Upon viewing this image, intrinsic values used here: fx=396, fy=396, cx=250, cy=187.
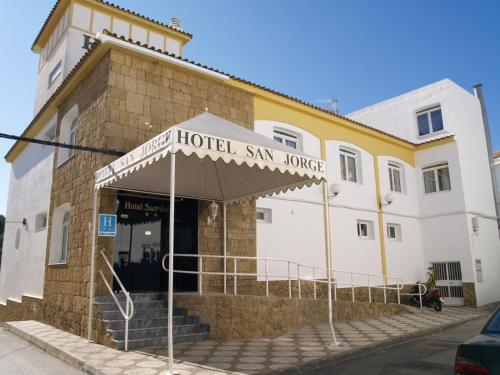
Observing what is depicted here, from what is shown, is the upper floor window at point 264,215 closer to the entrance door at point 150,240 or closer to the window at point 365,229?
the entrance door at point 150,240

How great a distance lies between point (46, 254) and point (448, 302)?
14513 millimetres

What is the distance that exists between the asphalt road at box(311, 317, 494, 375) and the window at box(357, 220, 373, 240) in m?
5.96

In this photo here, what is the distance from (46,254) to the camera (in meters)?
11.1

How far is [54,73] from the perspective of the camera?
539 inches

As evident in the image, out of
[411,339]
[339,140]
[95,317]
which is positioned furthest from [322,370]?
[339,140]

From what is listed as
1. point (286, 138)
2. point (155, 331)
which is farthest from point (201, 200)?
point (286, 138)

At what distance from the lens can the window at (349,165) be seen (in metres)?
14.4

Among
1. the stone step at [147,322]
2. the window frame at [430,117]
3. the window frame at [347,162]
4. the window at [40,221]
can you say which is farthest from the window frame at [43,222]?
the window frame at [430,117]

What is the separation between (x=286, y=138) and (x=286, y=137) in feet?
0.12

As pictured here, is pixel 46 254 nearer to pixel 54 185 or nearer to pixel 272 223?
pixel 54 185

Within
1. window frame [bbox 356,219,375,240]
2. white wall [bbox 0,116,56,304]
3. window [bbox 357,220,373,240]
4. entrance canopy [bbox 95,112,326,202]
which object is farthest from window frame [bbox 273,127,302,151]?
white wall [bbox 0,116,56,304]

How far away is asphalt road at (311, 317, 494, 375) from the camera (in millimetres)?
5870

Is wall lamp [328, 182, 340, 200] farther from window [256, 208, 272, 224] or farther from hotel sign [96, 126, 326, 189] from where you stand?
hotel sign [96, 126, 326, 189]

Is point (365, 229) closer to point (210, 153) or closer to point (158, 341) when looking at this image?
point (158, 341)
